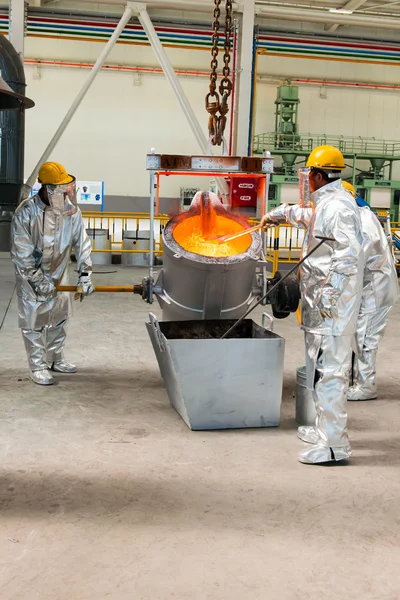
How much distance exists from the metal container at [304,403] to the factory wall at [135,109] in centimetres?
1118

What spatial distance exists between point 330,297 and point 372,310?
4.64 feet

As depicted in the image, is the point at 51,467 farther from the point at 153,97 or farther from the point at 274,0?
the point at 153,97

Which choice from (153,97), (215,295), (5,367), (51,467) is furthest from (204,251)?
(153,97)

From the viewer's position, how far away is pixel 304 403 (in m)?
3.76

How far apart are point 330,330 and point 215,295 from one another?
3.32ft

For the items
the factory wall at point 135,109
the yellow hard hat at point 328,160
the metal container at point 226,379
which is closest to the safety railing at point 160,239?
the factory wall at point 135,109

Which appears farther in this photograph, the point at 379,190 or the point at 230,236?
the point at 379,190

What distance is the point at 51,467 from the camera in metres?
3.09

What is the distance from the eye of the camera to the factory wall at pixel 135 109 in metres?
14.0

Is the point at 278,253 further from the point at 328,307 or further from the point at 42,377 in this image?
the point at 328,307

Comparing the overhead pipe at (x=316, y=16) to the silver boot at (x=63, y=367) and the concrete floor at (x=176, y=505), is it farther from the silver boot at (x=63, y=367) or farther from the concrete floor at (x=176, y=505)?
the concrete floor at (x=176, y=505)

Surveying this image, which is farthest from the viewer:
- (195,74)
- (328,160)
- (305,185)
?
(195,74)

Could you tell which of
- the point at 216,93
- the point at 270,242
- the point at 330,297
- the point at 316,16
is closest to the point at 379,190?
the point at 270,242

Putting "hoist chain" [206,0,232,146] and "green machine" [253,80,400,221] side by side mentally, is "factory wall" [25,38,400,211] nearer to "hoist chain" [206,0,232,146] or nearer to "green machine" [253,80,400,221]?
"green machine" [253,80,400,221]
